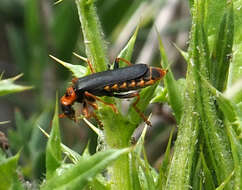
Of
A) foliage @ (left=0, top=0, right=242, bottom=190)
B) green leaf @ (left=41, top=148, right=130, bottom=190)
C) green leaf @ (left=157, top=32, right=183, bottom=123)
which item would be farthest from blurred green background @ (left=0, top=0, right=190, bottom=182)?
green leaf @ (left=41, top=148, right=130, bottom=190)

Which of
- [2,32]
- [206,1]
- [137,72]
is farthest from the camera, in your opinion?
[2,32]

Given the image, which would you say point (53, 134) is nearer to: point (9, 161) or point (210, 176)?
point (9, 161)

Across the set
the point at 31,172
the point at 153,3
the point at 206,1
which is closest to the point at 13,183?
the point at 206,1

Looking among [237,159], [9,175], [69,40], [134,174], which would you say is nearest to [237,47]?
[237,159]

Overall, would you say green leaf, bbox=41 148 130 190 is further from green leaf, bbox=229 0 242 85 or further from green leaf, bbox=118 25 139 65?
green leaf, bbox=229 0 242 85

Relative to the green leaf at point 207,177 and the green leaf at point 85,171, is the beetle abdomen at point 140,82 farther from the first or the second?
the green leaf at point 85,171

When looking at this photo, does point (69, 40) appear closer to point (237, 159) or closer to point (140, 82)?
point (140, 82)

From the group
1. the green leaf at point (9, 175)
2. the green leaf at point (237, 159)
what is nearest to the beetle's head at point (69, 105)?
the green leaf at point (9, 175)
